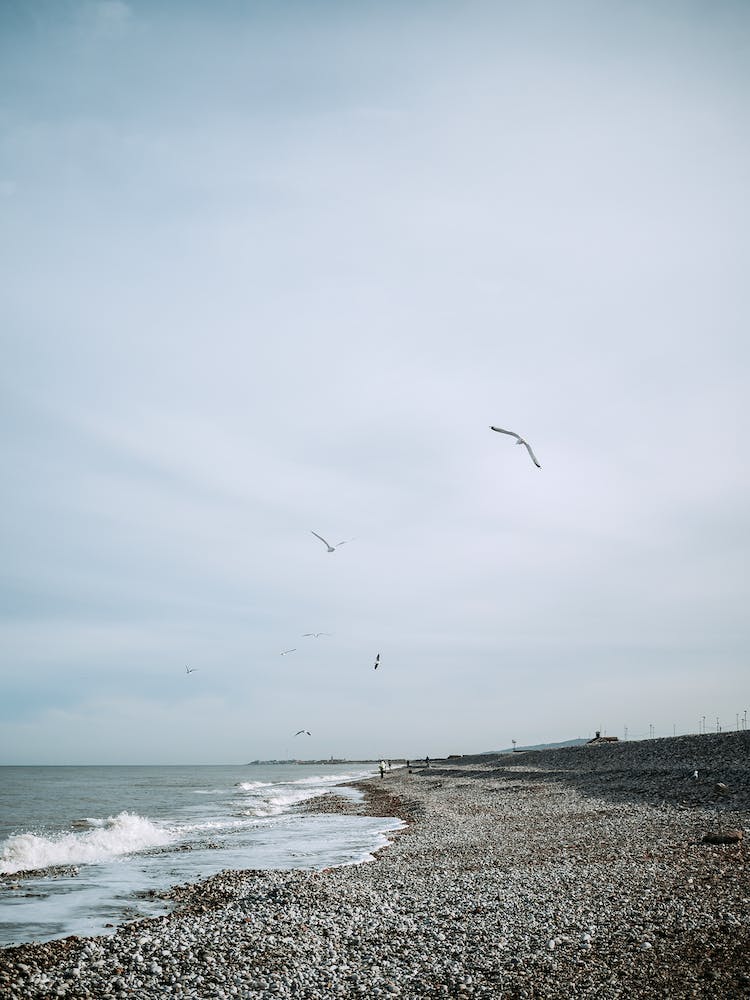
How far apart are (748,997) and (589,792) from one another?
31533 mm

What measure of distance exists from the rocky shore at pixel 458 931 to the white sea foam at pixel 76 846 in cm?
1175

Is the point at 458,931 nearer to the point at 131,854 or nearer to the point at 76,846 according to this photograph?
the point at 131,854

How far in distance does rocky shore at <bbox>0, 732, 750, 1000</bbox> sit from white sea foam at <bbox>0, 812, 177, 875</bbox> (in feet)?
38.6

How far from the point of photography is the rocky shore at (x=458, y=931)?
9898 millimetres

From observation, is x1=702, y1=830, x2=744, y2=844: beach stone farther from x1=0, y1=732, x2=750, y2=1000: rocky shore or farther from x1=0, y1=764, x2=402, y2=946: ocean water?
x1=0, y1=764, x2=402, y2=946: ocean water

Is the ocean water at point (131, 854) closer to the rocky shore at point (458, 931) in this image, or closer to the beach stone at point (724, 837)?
the rocky shore at point (458, 931)

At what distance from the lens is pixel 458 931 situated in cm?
1207

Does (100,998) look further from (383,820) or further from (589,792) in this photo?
(589,792)

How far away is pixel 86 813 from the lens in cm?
4975

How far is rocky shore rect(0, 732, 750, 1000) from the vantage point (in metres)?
9.90

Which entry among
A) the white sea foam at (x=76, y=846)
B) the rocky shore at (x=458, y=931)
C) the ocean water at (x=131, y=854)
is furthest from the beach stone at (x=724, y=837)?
the white sea foam at (x=76, y=846)

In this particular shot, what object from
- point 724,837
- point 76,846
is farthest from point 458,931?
point 76,846

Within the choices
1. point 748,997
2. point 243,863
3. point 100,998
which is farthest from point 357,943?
point 243,863

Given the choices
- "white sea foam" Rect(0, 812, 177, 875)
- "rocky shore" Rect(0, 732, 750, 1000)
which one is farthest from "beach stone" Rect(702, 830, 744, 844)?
"white sea foam" Rect(0, 812, 177, 875)
